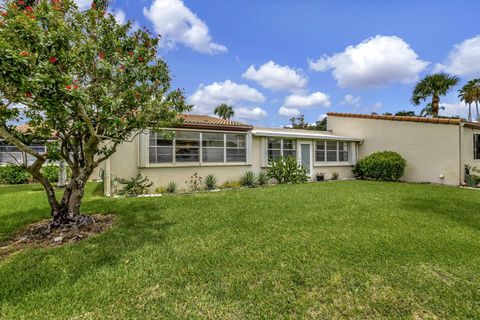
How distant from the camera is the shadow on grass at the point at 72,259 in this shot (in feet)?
12.4

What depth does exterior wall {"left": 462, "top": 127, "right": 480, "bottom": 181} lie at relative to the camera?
15.0 meters

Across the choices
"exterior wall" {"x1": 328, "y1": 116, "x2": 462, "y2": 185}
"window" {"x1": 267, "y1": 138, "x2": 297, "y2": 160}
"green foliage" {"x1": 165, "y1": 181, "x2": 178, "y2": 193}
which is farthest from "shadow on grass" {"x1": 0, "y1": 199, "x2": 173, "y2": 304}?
"exterior wall" {"x1": 328, "y1": 116, "x2": 462, "y2": 185}

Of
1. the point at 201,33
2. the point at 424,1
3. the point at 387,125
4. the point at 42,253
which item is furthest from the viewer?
the point at 387,125

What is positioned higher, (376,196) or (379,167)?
(379,167)

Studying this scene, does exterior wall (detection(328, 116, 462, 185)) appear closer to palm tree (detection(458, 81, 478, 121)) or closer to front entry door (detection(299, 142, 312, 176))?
front entry door (detection(299, 142, 312, 176))

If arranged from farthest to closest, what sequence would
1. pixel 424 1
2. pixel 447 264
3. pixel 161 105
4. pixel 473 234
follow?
pixel 424 1 < pixel 161 105 < pixel 473 234 < pixel 447 264

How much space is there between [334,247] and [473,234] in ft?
12.5

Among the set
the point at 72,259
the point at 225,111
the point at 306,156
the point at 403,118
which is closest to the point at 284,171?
the point at 306,156

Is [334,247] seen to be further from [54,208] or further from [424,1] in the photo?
[424,1]

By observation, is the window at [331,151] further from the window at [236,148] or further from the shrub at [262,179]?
the window at [236,148]

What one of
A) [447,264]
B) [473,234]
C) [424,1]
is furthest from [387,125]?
[447,264]

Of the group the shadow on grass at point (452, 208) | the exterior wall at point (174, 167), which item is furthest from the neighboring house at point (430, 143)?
the exterior wall at point (174, 167)

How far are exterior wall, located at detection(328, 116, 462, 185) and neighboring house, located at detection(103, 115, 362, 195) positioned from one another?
201 centimetres

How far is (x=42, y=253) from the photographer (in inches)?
192
